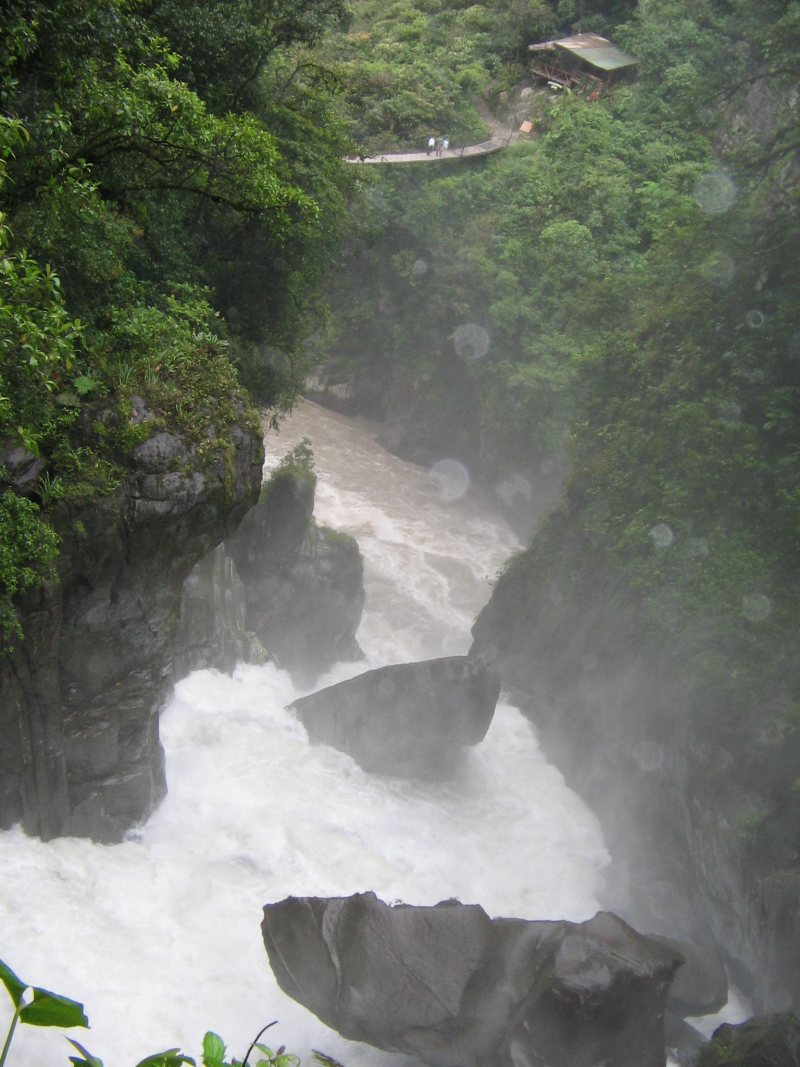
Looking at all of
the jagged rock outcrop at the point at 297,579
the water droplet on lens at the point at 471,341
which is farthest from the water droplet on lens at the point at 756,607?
the water droplet on lens at the point at 471,341

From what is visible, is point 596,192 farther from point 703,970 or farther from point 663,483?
point 703,970

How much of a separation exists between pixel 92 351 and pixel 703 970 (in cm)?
1376

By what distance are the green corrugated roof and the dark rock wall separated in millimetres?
27156

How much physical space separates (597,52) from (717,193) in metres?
23.6

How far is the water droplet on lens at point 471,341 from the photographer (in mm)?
32969

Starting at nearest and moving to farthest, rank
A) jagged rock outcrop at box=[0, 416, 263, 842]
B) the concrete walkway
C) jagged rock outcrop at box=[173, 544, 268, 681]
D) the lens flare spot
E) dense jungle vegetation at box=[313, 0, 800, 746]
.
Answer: jagged rock outcrop at box=[0, 416, 263, 842] → jagged rock outcrop at box=[173, 544, 268, 681] → dense jungle vegetation at box=[313, 0, 800, 746] → the lens flare spot → the concrete walkway

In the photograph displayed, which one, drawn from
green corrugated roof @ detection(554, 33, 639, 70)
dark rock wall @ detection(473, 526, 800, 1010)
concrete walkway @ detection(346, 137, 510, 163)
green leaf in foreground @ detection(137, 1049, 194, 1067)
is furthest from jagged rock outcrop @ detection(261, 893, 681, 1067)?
green corrugated roof @ detection(554, 33, 639, 70)

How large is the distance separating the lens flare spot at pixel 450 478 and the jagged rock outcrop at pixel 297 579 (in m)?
9.92

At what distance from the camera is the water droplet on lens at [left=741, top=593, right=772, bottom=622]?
16.8 m

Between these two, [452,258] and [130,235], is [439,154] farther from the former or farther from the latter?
[130,235]

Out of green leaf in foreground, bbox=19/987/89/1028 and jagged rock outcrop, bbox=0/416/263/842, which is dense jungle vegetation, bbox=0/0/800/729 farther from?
green leaf in foreground, bbox=19/987/89/1028

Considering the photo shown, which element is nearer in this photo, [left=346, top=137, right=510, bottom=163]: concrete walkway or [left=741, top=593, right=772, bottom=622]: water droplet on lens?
[left=741, top=593, right=772, bottom=622]: water droplet on lens

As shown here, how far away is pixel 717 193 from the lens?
21438 mm

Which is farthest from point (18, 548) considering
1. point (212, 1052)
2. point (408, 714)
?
point (408, 714)
